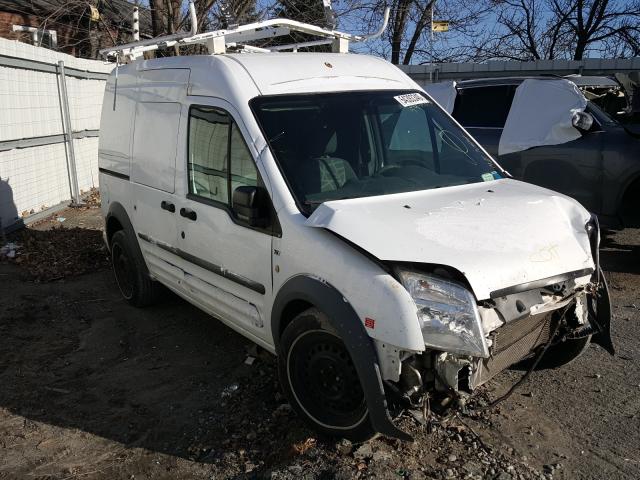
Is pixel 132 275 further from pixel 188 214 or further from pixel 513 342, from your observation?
pixel 513 342

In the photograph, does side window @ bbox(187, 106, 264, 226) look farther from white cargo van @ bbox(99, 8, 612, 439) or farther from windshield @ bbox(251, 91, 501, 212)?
windshield @ bbox(251, 91, 501, 212)

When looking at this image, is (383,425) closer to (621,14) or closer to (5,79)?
(5,79)

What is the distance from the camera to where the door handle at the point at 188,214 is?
4316 mm

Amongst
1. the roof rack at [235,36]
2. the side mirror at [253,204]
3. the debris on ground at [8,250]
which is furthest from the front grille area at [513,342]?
the debris on ground at [8,250]

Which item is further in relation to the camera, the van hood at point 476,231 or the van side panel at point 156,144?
the van side panel at point 156,144

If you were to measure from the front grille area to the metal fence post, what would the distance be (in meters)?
9.05

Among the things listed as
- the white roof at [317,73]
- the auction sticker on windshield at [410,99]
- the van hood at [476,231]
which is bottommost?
the van hood at [476,231]

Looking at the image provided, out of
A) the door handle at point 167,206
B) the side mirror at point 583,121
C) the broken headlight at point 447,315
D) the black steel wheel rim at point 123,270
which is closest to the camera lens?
the broken headlight at point 447,315

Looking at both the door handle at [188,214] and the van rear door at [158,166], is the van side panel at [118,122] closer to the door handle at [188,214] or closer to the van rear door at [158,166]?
the van rear door at [158,166]

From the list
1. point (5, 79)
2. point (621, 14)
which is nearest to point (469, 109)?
point (5, 79)

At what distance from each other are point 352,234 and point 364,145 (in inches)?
45.2

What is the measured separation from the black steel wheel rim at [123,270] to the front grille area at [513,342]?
3701 mm

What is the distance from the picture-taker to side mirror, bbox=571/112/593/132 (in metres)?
6.73

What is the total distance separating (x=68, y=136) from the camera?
10.4 m
